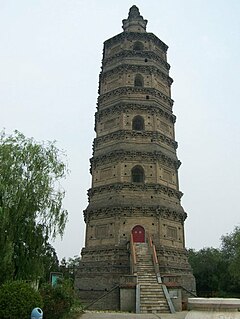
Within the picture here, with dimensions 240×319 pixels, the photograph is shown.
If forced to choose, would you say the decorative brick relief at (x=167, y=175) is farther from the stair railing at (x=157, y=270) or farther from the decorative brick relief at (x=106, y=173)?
the stair railing at (x=157, y=270)

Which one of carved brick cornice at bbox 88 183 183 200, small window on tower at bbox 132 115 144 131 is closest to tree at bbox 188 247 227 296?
carved brick cornice at bbox 88 183 183 200

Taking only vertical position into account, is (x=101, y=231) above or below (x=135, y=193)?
below

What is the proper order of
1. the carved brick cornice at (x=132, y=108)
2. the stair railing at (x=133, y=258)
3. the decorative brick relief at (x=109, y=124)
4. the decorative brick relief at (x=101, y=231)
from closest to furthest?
the stair railing at (x=133, y=258) → the decorative brick relief at (x=101, y=231) → the carved brick cornice at (x=132, y=108) → the decorative brick relief at (x=109, y=124)

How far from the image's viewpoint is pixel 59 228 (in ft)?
46.7

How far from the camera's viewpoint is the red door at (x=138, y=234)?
2141 cm

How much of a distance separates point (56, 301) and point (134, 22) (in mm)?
23097

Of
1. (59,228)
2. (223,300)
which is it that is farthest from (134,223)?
(223,300)

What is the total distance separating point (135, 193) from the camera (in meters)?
22.3

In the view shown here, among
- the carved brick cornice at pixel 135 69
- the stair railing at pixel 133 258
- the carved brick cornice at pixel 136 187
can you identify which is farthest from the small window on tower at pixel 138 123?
the stair railing at pixel 133 258

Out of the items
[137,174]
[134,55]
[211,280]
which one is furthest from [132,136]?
[211,280]

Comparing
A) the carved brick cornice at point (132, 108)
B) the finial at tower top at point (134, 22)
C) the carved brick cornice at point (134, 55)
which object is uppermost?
the finial at tower top at point (134, 22)

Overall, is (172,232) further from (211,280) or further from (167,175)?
(211,280)

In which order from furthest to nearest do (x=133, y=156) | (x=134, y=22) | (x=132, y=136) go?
(x=134, y=22), (x=132, y=136), (x=133, y=156)

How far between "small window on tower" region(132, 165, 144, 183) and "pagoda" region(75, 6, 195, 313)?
0.04 m
